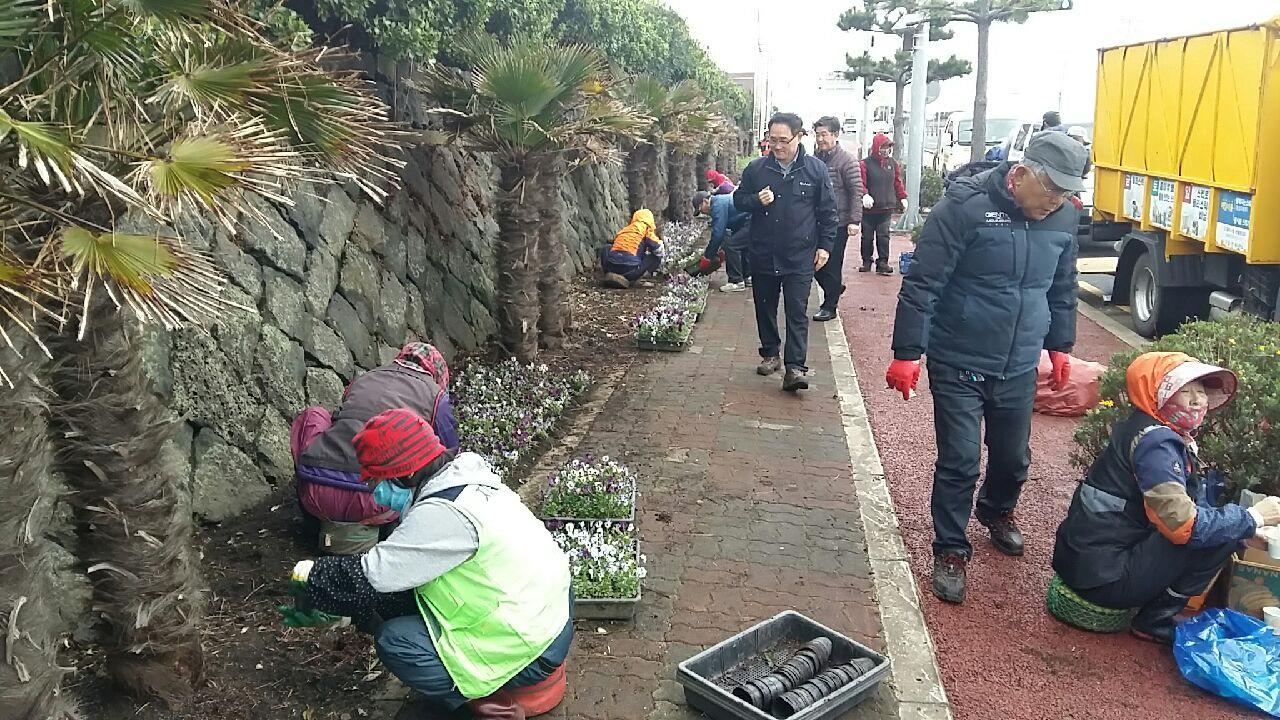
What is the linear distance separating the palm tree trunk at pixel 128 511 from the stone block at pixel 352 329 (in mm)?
3237

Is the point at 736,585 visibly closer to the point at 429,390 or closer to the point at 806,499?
the point at 806,499

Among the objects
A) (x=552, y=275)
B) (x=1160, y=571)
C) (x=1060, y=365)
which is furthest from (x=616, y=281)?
(x=1160, y=571)

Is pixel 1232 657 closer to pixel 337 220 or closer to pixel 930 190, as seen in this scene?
pixel 337 220

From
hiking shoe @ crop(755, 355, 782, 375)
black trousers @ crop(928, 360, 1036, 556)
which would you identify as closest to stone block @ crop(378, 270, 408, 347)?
hiking shoe @ crop(755, 355, 782, 375)

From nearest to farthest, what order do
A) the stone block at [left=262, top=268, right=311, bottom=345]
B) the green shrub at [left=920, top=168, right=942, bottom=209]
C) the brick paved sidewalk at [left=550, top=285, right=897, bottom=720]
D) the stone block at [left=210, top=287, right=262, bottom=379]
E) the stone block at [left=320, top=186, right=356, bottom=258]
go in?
the brick paved sidewalk at [left=550, top=285, right=897, bottom=720] → the stone block at [left=210, top=287, right=262, bottom=379] → the stone block at [left=262, top=268, right=311, bottom=345] → the stone block at [left=320, top=186, right=356, bottom=258] → the green shrub at [left=920, top=168, right=942, bottom=209]

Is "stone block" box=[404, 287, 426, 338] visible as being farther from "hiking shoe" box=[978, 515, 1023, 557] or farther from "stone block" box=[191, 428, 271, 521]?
"hiking shoe" box=[978, 515, 1023, 557]

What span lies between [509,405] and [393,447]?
12.2 feet

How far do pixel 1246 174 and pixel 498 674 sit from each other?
24.4ft

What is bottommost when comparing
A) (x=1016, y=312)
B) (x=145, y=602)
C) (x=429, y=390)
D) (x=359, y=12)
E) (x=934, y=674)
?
(x=934, y=674)

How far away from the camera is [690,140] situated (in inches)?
558

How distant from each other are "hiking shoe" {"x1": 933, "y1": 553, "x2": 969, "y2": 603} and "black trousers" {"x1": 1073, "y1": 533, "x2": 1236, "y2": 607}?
0.57 meters

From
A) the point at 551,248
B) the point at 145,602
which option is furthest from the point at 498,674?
the point at 551,248

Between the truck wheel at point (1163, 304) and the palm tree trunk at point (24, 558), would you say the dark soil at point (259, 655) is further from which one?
the truck wheel at point (1163, 304)

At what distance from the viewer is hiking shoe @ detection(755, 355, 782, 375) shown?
816cm
